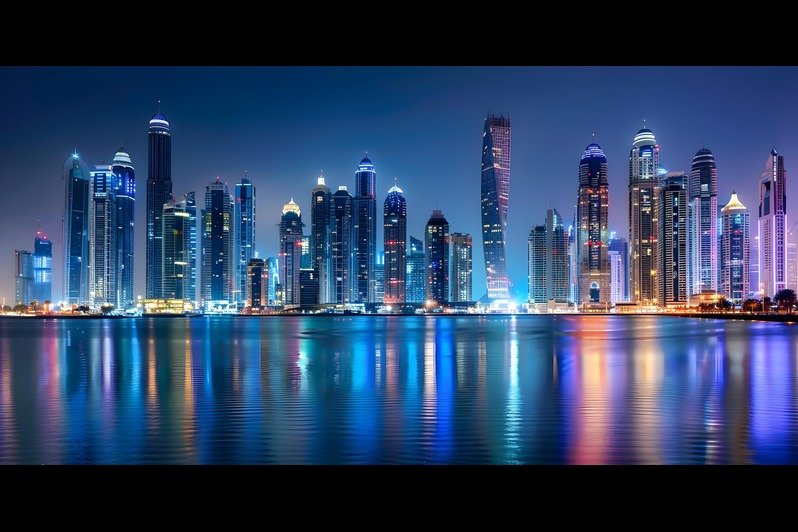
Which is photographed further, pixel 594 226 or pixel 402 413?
pixel 594 226

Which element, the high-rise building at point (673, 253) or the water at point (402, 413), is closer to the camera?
the water at point (402, 413)

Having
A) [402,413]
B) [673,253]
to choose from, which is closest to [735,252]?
[673,253]

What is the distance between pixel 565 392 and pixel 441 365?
643cm

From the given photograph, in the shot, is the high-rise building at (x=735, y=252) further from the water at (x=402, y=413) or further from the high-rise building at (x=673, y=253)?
the water at (x=402, y=413)

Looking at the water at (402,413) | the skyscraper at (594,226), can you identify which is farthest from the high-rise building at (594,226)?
the water at (402,413)

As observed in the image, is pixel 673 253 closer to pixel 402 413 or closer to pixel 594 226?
pixel 594 226

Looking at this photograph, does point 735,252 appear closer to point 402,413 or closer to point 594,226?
point 594,226

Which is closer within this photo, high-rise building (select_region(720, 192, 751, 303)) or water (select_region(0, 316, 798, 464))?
water (select_region(0, 316, 798, 464))

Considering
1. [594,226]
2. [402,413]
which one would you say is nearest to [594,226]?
[594,226]

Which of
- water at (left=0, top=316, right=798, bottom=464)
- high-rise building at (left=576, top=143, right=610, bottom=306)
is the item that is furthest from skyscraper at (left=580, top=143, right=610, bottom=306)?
water at (left=0, top=316, right=798, bottom=464)

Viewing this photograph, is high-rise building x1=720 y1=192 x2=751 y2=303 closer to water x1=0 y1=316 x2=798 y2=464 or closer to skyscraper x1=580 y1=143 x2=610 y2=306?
skyscraper x1=580 y1=143 x2=610 y2=306
